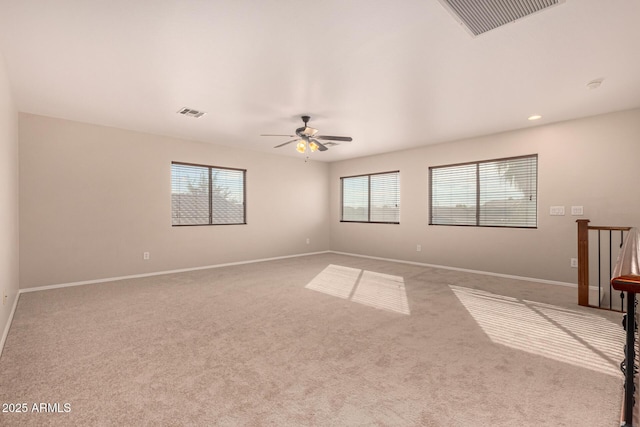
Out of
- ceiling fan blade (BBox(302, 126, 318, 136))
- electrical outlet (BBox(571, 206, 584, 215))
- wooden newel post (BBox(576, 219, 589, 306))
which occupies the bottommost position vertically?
wooden newel post (BBox(576, 219, 589, 306))

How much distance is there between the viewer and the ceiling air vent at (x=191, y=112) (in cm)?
414

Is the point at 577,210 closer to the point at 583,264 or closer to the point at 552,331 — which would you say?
the point at 583,264

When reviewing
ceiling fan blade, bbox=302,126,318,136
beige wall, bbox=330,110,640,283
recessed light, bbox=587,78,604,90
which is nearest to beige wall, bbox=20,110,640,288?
beige wall, bbox=330,110,640,283

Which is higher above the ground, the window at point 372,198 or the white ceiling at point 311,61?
the white ceiling at point 311,61

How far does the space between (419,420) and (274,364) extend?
105 cm

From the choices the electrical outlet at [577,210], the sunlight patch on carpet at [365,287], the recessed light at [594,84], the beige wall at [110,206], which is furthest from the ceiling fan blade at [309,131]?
the electrical outlet at [577,210]

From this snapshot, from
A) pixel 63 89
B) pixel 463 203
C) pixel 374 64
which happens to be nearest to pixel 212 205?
pixel 63 89

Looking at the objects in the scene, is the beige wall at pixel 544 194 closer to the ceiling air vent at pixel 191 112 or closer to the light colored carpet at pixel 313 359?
the light colored carpet at pixel 313 359

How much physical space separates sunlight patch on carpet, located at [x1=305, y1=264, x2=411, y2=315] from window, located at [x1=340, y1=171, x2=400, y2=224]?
188 cm

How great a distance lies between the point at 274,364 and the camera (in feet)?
7.32

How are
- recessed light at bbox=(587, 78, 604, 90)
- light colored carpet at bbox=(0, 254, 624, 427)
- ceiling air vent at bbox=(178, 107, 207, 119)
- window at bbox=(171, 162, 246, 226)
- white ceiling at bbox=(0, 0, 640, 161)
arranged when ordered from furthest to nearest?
window at bbox=(171, 162, 246, 226)
ceiling air vent at bbox=(178, 107, 207, 119)
recessed light at bbox=(587, 78, 604, 90)
white ceiling at bbox=(0, 0, 640, 161)
light colored carpet at bbox=(0, 254, 624, 427)

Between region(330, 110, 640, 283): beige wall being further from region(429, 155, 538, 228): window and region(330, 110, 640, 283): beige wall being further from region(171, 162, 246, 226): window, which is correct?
region(171, 162, 246, 226): window

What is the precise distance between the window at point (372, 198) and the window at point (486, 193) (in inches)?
35.3

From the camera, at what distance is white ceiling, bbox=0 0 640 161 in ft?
7.11
